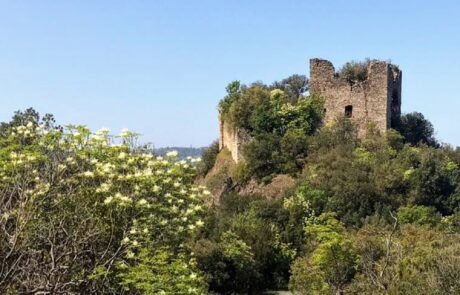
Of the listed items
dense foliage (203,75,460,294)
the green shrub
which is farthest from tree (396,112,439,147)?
the green shrub

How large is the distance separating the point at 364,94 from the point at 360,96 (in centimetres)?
25

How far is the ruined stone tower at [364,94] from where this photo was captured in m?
32.0

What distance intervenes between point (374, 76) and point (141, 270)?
72.2 ft

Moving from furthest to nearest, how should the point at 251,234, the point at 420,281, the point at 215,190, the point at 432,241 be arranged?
1. the point at 215,190
2. the point at 251,234
3. the point at 432,241
4. the point at 420,281

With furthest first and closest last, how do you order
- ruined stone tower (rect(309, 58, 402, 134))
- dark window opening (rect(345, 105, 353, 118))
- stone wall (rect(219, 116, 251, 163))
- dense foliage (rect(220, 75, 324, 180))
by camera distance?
stone wall (rect(219, 116, 251, 163)), dark window opening (rect(345, 105, 353, 118)), ruined stone tower (rect(309, 58, 402, 134)), dense foliage (rect(220, 75, 324, 180))

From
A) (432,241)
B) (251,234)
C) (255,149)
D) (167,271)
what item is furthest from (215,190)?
(167,271)

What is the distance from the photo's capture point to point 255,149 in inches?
1256

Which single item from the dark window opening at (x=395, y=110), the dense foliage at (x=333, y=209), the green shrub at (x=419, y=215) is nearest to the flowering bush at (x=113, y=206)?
the dense foliage at (x=333, y=209)

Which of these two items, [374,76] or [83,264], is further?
[374,76]

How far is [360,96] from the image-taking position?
3262 centimetres

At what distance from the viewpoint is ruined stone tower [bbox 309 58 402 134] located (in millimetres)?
31969

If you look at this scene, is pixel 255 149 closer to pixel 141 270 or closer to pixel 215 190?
pixel 215 190

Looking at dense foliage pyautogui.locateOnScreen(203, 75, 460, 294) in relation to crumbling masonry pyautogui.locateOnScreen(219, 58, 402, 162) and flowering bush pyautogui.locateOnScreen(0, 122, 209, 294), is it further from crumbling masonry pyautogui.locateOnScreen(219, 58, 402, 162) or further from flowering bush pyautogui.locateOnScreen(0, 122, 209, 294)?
flowering bush pyautogui.locateOnScreen(0, 122, 209, 294)

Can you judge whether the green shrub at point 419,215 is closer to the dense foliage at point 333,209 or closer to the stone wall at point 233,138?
the dense foliage at point 333,209
